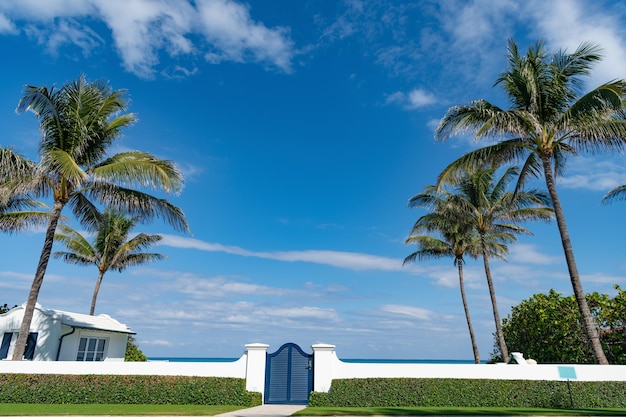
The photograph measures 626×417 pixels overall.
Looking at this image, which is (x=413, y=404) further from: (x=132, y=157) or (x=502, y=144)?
(x=132, y=157)

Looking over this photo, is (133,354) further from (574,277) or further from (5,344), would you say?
(574,277)

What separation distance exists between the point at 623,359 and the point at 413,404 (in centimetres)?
1184

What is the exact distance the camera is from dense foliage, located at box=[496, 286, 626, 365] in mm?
20094

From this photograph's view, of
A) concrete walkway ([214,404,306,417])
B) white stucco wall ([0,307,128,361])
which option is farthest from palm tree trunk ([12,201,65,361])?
→ concrete walkway ([214,404,306,417])

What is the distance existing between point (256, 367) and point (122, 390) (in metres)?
4.28

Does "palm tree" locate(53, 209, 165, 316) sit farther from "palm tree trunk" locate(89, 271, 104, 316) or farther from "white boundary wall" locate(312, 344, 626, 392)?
"white boundary wall" locate(312, 344, 626, 392)

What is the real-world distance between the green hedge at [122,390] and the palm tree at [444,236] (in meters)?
15.5

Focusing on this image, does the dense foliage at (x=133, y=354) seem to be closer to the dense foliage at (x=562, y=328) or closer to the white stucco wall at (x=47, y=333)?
the white stucco wall at (x=47, y=333)

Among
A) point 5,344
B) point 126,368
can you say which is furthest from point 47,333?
point 126,368

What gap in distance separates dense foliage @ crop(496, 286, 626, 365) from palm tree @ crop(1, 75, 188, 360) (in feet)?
61.9

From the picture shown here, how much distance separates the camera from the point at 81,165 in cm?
1684

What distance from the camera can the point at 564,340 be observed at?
2162 cm

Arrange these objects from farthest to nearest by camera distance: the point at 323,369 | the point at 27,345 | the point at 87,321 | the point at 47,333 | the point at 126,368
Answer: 1. the point at 87,321
2. the point at 47,333
3. the point at 27,345
4. the point at 323,369
5. the point at 126,368

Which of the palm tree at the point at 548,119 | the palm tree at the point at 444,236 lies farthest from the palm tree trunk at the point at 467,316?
the palm tree at the point at 548,119
